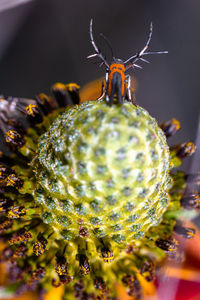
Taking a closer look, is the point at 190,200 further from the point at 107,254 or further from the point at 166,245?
the point at 107,254

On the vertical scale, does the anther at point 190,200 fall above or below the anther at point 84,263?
above

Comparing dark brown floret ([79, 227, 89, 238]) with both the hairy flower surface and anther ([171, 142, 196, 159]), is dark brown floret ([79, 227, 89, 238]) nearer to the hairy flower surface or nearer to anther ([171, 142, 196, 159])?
the hairy flower surface

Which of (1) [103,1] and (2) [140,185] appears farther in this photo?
(1) [103,1]

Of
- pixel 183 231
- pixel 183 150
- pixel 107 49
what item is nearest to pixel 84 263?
pixel 183 231

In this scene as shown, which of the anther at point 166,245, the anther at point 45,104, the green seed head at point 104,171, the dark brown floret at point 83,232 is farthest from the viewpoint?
the anther at point 45,104

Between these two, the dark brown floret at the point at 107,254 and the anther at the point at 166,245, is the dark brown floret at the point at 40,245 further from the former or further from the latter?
the anther at the point at 166,245

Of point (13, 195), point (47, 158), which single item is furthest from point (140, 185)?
point (13, 195)

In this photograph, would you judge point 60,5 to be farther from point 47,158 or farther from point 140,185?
point 140,185

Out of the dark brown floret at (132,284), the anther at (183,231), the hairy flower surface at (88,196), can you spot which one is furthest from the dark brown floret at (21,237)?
the anther at (183,231)
